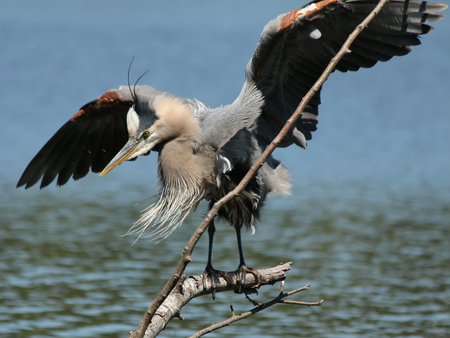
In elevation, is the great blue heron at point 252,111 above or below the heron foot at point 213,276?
above

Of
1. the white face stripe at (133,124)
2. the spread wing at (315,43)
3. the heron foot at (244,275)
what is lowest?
the heron foot at (244,275)

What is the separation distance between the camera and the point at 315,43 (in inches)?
180

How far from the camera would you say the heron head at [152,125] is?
425 cm

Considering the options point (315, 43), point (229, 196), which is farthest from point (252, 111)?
point (229, 196)

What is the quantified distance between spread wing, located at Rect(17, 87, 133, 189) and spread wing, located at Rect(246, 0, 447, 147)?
155 centimetres

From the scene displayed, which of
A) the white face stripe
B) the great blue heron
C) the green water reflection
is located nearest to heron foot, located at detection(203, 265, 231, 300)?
the great blue heron

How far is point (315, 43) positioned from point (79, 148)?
2.63 metres

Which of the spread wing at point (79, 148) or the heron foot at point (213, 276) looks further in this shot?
the spread wing at point (79, 148)

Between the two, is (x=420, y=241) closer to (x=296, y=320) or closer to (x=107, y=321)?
(x=296, y=320)


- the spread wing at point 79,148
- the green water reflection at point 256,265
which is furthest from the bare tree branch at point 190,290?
the green water reflection at point 256,265

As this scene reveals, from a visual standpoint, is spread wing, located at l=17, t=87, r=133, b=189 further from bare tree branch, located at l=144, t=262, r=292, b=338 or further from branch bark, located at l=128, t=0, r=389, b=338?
branch bark, located at l=128, t=0, r=389, b=338

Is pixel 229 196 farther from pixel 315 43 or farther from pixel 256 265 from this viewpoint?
pixel 256 265

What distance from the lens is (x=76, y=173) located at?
5957 mm

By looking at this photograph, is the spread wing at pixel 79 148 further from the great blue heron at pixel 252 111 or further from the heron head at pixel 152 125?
the heron head at pixel 152 125
